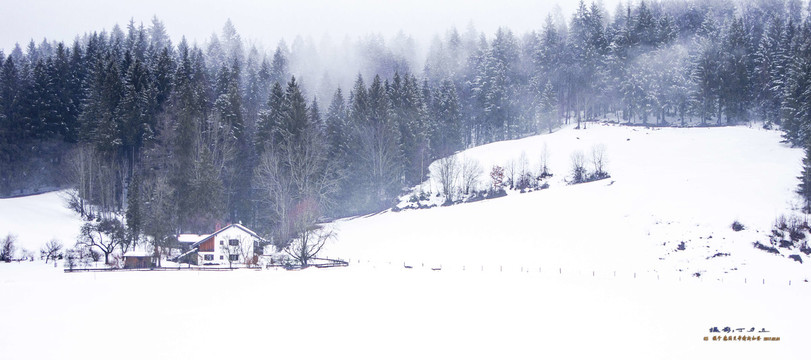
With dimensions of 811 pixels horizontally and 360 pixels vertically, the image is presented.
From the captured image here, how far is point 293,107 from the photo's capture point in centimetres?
6569

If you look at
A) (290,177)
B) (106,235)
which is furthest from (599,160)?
(106,235)

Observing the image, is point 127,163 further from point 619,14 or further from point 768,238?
point 619,14

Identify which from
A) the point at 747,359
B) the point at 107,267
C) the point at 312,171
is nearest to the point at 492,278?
the point at 747,359

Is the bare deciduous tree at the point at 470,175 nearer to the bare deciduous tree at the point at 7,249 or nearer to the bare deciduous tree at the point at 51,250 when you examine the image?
the bare deciduous tree at the point at 51,250

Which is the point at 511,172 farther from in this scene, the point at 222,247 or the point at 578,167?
the point at 222,247

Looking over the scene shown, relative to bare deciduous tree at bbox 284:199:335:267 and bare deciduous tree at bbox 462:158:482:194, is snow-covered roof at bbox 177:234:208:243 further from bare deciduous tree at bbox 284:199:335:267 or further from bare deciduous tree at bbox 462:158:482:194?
bare deciduous tree at bbox 462:158:482:194

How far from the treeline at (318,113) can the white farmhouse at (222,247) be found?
298cm

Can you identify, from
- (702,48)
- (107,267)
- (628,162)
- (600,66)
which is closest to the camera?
(107,267)

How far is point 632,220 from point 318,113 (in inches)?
1820

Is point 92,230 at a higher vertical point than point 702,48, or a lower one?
lower

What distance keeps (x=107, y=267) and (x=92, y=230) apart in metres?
6.66

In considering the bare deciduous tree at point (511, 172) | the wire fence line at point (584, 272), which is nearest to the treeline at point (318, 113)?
the wire fence line at point (584, 272)

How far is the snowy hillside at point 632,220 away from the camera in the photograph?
1709 inches

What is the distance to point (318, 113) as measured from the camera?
7875 cm
